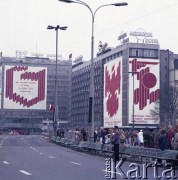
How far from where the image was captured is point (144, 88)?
12031cm

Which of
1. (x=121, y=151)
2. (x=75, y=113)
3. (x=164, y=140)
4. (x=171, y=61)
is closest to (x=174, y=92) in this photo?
(x=171, y=61)

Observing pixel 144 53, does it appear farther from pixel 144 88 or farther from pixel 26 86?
pixel 26 86

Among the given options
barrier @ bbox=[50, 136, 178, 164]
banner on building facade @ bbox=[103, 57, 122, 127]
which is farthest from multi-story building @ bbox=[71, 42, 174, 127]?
barrier @ bbox=[50, 136, 178, 164]

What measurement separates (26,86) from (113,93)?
166 feet

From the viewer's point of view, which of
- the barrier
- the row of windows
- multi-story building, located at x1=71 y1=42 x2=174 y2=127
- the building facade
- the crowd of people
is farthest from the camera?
the row of windows

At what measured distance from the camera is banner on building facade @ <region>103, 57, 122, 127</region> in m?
124

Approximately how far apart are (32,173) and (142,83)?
10294 cm

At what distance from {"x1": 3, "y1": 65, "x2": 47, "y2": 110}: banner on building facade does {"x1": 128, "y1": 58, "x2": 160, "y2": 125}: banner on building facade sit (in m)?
41.0

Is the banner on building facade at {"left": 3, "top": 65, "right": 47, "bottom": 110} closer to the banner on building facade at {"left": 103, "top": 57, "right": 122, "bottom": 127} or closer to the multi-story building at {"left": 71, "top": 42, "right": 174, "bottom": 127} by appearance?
the multi-story building at {"left": 71, "top": 42, "right": 174, "bottom": 127}

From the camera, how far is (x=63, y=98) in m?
182

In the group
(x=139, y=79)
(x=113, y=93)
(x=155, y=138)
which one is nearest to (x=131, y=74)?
(x=139, y=79)

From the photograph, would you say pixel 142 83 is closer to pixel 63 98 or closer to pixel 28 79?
pixel 28 79

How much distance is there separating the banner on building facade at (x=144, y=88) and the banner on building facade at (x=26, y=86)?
1616 inches

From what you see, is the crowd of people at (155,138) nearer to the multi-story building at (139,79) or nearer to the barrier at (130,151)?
the barrier at (130,151)
